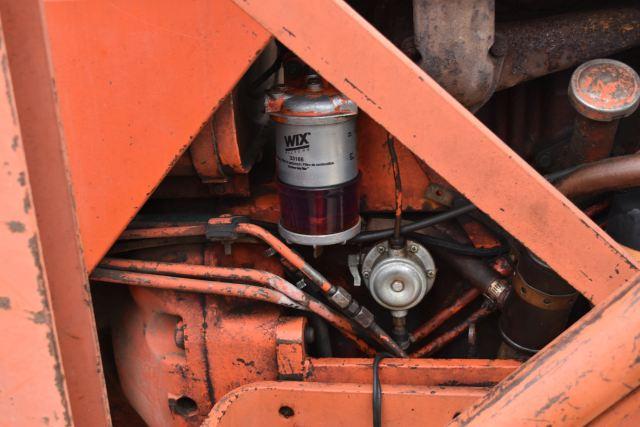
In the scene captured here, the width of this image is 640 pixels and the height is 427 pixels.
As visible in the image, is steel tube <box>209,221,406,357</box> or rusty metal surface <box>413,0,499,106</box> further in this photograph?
steel tube <box>209,221,406,357</box>

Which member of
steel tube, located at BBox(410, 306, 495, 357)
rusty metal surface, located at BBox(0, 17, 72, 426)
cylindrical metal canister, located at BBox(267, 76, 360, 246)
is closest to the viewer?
rusty metal surface, located at BBox(0, 17, 72, 426)

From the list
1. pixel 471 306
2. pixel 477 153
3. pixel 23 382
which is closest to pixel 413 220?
pixel 471 306

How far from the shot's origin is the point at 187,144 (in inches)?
45.4

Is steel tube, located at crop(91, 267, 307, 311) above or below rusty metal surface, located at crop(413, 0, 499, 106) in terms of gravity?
below

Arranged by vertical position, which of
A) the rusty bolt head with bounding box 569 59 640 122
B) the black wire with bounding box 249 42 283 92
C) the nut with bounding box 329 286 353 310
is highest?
the rusty bolt head with bounding box 569 59 640 122

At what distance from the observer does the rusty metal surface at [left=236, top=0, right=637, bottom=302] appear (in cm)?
92

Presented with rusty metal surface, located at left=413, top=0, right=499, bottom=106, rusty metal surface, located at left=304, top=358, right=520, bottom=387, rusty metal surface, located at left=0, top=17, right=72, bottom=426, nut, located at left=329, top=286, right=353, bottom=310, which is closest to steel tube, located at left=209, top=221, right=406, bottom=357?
nut, located at left=329, top=286, right=353, bottom=310

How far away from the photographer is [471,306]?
4.84 feet

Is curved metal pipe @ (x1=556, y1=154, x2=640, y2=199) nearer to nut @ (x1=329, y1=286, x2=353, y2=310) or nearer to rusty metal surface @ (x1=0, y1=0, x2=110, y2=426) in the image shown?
nut @ (x1=329, y1=286, x2=353, y2=310)

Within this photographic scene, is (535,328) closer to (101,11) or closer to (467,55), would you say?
(467,55)

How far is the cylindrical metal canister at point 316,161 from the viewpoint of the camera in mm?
1198

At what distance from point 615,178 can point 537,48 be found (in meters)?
0.28

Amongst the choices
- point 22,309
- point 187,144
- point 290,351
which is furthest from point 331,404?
point 22,309

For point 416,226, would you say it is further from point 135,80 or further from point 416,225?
point 135,80
